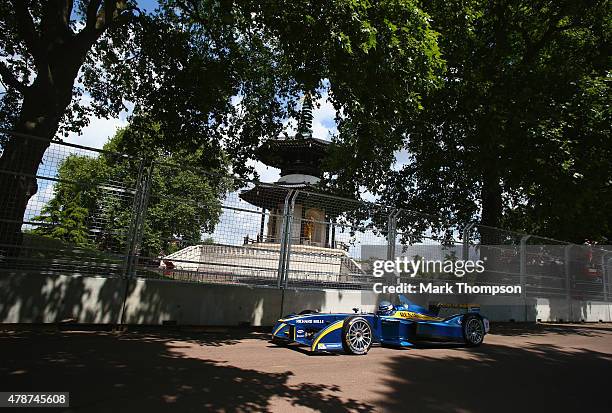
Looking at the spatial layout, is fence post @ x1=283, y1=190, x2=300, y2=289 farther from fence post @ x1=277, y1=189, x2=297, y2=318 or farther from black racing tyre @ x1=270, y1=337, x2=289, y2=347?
black racing tyre @ x1=270, y1=337, x2=289, y2=347

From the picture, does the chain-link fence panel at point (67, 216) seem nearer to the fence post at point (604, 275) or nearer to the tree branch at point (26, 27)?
the tree branch at point (26, 27)

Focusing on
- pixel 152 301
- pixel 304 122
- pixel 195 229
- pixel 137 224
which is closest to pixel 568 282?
pixel 304 122

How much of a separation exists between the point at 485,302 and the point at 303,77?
32.6ft

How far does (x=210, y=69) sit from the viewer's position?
1214 cm

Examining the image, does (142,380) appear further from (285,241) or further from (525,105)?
(525,105)

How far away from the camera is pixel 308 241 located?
33.5 feet

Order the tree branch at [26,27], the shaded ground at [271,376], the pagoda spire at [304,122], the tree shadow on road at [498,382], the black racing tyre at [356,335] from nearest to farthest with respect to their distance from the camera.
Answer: the shaded ground at [271,376], the tree shadow on road at [498,382], the black racing tyre at [356,335], the tree branch at [26,27], the pagoda spire at [304,122]

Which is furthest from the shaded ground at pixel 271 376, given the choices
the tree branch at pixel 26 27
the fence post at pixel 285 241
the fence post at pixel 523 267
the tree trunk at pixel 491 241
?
the fence post at pixel 523 267

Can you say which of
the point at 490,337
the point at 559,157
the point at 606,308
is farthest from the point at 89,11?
the point at 606,308

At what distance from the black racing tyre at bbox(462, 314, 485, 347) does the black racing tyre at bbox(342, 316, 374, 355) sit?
98.8 inches

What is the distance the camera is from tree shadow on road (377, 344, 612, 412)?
4434mm

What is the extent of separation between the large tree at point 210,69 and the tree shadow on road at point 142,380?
275 centimetres

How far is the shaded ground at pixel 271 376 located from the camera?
404 centimetres

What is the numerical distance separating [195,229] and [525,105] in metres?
10.9
